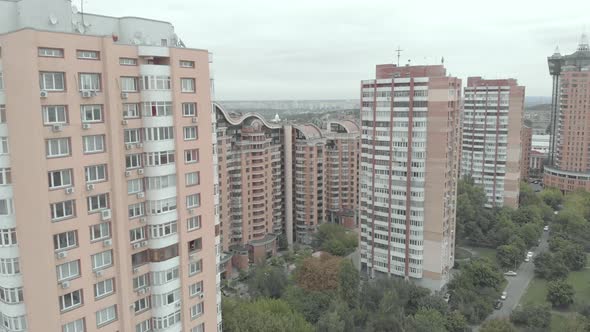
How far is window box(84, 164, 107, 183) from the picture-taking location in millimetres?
9547

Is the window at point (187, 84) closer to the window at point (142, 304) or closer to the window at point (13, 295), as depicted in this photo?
the window at point (142, 304)

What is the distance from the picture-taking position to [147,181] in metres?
10.6

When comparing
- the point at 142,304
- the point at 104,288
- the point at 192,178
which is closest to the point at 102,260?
the point at 104,288

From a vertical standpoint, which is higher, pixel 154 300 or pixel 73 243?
pixel 73 243

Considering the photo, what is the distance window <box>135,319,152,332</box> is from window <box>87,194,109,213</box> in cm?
307

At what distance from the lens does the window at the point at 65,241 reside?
919 centimetres

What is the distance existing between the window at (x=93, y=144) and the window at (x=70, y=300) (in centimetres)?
289

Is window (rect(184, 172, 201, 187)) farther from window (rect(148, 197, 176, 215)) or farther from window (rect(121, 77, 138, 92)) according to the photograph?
window (rect(121, 77, 138, 92))

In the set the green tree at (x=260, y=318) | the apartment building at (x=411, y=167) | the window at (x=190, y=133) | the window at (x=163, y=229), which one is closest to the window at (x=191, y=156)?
the window at (x=190, y=133)

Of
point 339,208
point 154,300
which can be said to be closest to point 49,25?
point 154,300

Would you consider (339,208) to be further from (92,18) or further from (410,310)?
(92,18)

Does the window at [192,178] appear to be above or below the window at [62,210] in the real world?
above

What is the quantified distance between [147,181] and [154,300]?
2.88m

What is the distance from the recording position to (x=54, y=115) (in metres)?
8.97
